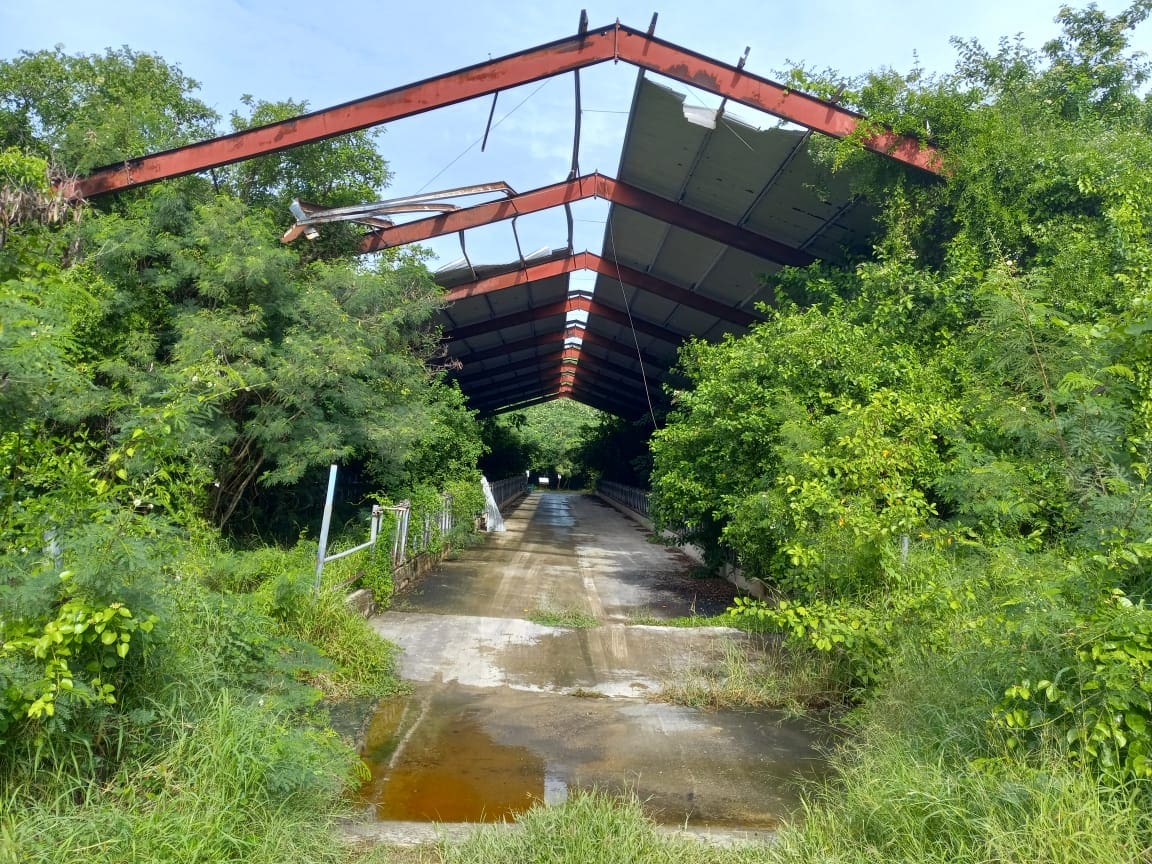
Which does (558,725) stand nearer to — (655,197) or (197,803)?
(197,803)

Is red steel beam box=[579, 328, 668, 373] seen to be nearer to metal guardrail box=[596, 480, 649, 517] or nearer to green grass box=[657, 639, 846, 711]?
metal guardrail box=[596, 480, 649, 517]

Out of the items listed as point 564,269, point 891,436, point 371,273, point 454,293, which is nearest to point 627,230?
point 564,269

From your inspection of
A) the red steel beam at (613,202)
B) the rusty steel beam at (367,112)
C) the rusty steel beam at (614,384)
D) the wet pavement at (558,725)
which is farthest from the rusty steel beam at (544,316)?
the wet pavement at (558,725)

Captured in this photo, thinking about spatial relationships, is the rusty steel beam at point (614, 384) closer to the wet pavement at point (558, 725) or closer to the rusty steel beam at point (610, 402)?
the rusty steel beam at point (610, 402)

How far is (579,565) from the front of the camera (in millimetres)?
14500

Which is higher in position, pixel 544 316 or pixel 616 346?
pixel 544 316

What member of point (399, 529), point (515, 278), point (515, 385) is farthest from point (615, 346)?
point (399, 529)

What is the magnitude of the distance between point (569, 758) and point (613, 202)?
1083 cm

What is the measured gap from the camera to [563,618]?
9086 mm

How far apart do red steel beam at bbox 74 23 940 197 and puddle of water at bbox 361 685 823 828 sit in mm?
7772

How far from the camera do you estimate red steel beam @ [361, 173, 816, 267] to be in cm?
1376

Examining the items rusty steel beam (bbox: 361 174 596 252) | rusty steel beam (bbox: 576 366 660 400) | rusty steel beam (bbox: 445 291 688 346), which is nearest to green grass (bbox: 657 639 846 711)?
rusty steel beam (bbox: 361 174 596 252)

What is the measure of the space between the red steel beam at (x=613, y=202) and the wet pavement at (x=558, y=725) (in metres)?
6.50

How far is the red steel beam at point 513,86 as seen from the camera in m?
10.3
